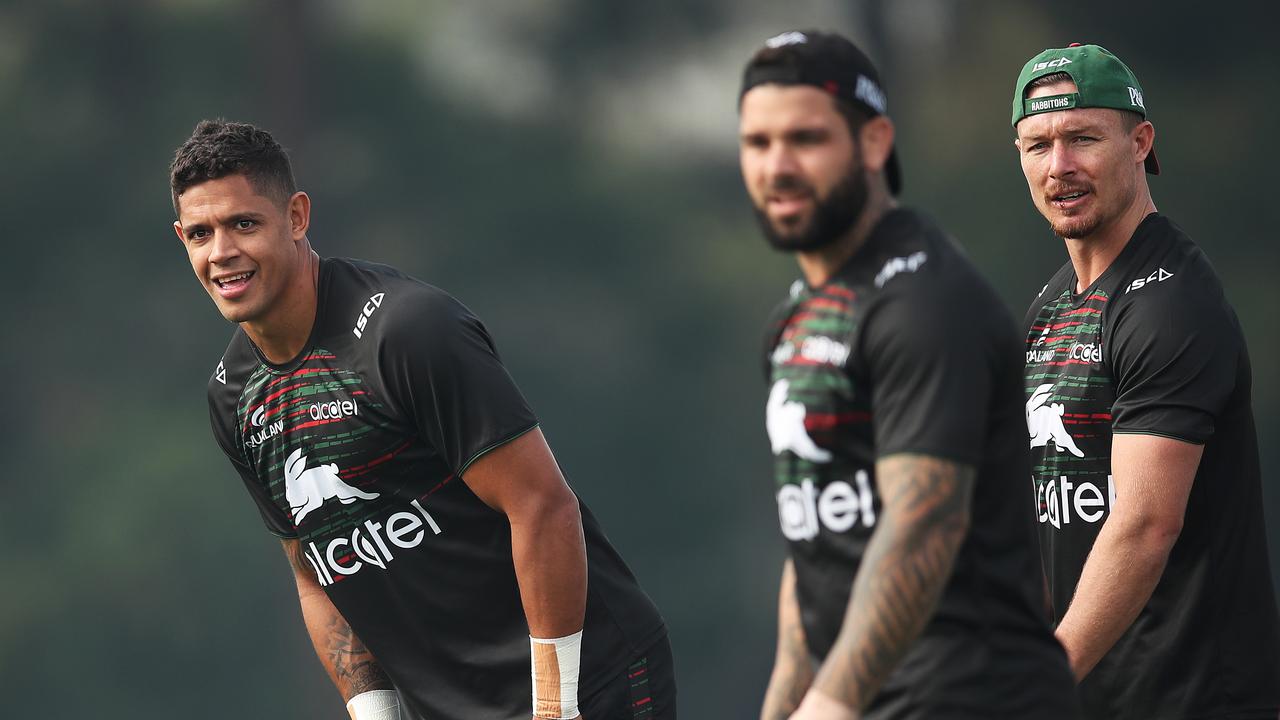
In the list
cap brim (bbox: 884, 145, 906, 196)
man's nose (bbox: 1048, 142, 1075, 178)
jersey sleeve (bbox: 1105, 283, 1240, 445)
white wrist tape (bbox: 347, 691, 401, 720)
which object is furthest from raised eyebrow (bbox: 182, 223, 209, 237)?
jersey sleeve (bbox: 1105, 283, 1240, 445)

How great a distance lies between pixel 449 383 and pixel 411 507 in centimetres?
39

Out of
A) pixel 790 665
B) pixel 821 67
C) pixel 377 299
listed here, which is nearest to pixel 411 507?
pixel 377 299

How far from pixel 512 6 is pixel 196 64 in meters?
1.90

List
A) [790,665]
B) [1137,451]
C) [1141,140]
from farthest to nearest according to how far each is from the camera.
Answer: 1. [1141,140]
2. [1137,451]
3. [790,665]

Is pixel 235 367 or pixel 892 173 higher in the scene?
pixel 892 173

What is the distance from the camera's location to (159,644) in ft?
27.9

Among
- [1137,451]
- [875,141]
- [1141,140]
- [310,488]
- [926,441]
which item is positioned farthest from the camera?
[1141,140]

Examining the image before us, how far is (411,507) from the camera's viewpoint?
3.72 metres

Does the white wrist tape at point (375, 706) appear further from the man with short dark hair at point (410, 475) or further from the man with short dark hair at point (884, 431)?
the man with short dark hair at point (884, 431)

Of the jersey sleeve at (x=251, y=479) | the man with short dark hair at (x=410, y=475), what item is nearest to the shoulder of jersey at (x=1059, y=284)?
the man with short dark hair at (x=410, y=475)

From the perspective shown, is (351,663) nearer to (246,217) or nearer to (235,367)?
(235,367)

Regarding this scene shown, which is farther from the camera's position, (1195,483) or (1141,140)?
(1141,140)

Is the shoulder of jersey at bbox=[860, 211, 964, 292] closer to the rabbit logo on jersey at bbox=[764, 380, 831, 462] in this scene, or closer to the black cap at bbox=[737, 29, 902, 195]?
the black cap at bbox=[737, 29, 902, 195]

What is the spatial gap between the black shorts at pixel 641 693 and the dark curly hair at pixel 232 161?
1.54 meters
